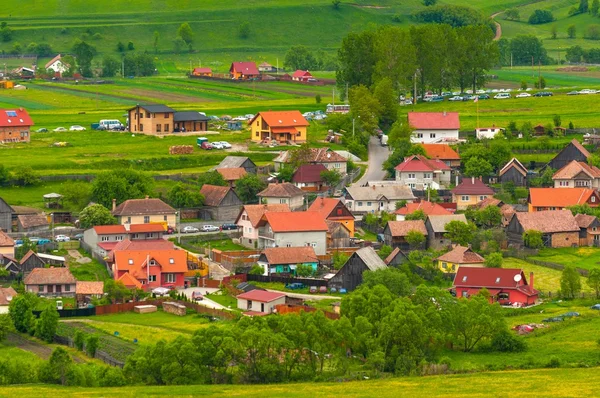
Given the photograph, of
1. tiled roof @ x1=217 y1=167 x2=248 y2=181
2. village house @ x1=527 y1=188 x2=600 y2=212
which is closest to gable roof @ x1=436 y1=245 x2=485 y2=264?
village house @ x1=527 y1=188 x2=600 y2=212

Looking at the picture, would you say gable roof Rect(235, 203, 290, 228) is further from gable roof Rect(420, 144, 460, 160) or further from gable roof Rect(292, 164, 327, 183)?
Result: gable roof Rect(420, 144, 460, 160)

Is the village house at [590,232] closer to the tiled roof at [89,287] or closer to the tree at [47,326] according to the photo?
the tiled roof at [89,287]

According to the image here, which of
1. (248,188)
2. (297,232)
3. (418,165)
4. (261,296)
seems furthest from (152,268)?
(418,165)

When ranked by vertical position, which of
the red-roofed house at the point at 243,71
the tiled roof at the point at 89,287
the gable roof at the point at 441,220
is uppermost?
the red-roofed house at the point at 243,71

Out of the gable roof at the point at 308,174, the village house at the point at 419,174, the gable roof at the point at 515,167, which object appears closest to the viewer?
the gable roof at the point at 308,174

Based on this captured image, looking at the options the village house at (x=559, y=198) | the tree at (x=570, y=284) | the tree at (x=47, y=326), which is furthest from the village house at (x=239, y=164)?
the tree at (x=47, y=326)

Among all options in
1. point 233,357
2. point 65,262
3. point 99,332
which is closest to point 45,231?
point 65,262

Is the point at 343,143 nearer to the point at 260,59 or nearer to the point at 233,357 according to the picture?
the point at 233,357

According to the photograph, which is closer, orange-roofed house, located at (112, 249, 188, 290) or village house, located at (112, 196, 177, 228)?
orange-roofed house, located at (112, 249, 188, 290)
